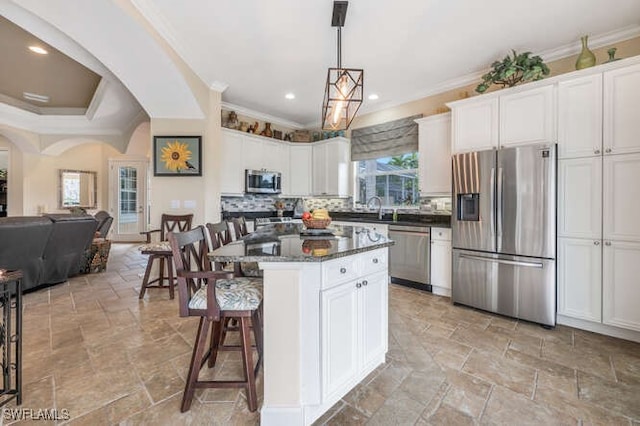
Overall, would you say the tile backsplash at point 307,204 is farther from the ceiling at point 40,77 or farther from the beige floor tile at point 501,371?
the ceiling at point 40,77

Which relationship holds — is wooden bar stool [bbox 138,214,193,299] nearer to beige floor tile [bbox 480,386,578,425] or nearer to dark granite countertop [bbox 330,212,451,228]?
dark granite countertop [bbox 330,212,451,228]

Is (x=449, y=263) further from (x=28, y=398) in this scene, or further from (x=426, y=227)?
(x=28, y=398)

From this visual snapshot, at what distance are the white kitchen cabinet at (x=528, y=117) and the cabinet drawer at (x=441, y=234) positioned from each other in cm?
111

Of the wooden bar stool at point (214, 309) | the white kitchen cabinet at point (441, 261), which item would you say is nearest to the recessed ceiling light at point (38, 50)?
the wooden bar stool at point (214, 309)

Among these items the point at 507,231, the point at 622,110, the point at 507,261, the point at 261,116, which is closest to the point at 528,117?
the point at 622,110

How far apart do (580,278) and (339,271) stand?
251cm

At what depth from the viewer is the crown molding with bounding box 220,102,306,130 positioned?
4697 millimetres

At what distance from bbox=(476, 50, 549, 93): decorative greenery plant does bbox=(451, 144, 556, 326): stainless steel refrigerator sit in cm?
78

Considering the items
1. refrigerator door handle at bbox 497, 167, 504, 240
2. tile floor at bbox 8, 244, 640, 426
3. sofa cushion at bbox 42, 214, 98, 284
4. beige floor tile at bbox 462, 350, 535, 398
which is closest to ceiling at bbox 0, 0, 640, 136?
refrigerator door handle at bbox 497, 167, 504, 240

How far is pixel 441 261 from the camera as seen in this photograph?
3463 mm

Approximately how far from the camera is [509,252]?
2.78 meters

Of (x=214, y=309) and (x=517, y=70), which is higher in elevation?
(x=517, y=70)

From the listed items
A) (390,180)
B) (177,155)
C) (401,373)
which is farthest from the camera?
(390,180)

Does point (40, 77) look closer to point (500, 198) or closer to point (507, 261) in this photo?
point (500, 198)
